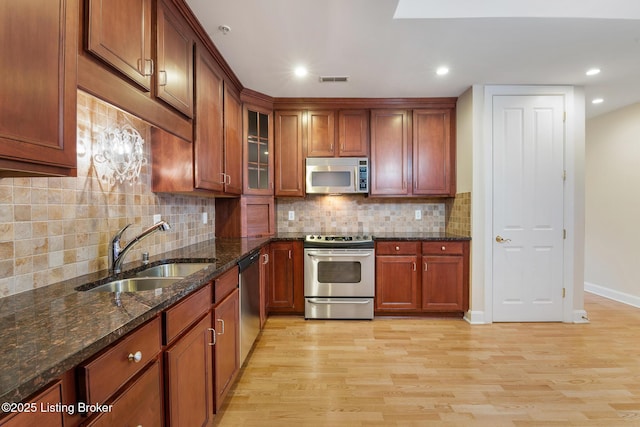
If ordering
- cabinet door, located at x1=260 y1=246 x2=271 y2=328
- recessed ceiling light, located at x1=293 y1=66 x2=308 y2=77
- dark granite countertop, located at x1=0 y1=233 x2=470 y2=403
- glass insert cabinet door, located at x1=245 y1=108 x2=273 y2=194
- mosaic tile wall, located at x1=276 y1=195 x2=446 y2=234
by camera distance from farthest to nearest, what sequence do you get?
mosaic tile wall, located at x1=276 y1=195 x2=446 y2=234
glass insert cabinet door, located at x1=245 y1=108 x2=273 y2=194
cabinet door, located at x1=260 y1=246 x2=271 y2=328
recessed ceiling light, located at x1=293 y1=66 x2=308 y2=77
dark granite countertop, located at x1=0 y1=233 x2=470 y2=403

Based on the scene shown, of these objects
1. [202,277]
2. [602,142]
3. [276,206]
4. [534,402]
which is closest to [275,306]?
[276,206]

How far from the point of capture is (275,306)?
3.14 metres

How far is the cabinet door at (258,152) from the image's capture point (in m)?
3.12

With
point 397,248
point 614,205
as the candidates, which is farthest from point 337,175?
point 614,205

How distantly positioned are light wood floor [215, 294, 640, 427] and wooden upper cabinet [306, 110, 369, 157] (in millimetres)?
1873

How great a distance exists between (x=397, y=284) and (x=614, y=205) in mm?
3050

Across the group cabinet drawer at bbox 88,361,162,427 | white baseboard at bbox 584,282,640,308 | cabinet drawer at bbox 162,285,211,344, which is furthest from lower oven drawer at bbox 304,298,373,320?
white baseboard at bbox 584,282,640,308

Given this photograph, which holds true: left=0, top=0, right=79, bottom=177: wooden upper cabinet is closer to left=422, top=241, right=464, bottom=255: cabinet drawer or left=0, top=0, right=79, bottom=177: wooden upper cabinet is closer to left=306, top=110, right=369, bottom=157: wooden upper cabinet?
left=306, top=110, right=369, bottom=157: wooden upper cabinet

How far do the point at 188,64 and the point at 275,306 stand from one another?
2360 mm

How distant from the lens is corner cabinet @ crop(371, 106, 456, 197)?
3.32 m

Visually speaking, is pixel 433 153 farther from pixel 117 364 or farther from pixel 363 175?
pixel 117 364

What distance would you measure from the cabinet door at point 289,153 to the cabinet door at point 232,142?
0.50 metres

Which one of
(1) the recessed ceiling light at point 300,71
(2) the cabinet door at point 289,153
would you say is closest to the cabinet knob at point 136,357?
(1) the recessed ceiling light at point 300,71

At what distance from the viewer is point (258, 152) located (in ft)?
10.6
